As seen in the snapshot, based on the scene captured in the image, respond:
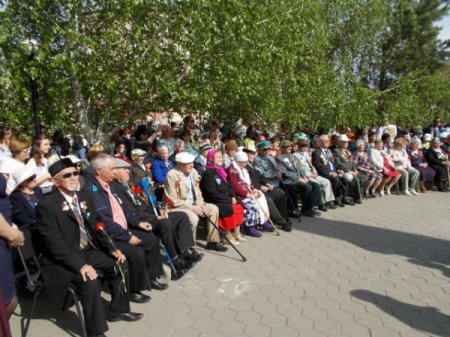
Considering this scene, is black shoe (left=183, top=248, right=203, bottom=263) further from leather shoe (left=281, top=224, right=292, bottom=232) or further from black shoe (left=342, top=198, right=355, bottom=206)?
black shoe (left=342, top=198, right=355, bottom=206)

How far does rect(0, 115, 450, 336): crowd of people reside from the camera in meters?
3.34

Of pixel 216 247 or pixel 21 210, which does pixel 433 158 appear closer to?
pixel 216 247

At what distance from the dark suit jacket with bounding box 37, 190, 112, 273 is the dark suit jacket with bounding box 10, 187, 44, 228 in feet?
2.32

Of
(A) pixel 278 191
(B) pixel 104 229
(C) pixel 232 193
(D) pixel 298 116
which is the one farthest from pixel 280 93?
(B) pixel 104 229

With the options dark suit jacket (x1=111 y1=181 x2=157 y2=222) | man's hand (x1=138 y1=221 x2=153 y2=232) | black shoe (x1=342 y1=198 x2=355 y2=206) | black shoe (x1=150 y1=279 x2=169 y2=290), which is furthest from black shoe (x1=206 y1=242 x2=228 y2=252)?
black shoe (x1=342 y1=198 x2=355 y2=206)

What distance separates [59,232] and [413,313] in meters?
3.55

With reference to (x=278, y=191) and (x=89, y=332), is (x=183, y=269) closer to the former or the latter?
(x=89, y=332)

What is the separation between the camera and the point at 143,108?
711 cm

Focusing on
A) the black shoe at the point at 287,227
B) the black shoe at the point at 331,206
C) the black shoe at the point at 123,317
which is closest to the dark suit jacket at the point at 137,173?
the black shoe at the point at 123,317

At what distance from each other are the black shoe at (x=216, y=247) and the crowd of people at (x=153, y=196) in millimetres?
18

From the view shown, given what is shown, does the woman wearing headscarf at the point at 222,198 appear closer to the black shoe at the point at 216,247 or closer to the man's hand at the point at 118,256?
the black shoe at the point at 216,247

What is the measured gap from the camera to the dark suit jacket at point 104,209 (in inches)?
152

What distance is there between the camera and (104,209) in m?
3.90

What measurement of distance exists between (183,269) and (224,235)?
0.90m
